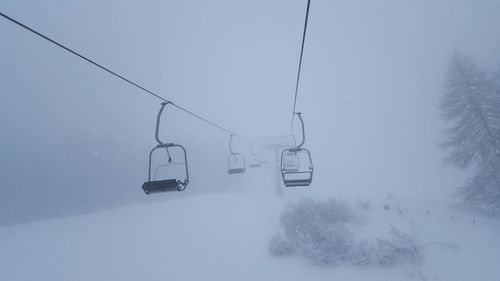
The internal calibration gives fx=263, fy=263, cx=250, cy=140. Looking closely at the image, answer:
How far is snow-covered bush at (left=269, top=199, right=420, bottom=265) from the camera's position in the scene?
1275 cm

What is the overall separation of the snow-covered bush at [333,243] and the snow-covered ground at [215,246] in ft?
1.63

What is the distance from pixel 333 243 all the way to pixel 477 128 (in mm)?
14706

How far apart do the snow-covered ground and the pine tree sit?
80.5 inches

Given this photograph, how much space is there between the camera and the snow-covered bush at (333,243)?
12.8 metres

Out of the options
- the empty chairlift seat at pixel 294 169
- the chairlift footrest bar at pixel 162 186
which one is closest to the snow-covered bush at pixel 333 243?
the empty chairlift seat at pixel 294 169

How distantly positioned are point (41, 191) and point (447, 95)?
4219 inches

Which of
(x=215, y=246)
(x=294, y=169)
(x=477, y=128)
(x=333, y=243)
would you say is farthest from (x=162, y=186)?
(x=477, y=128)

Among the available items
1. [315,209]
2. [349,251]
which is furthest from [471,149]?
[349,251]

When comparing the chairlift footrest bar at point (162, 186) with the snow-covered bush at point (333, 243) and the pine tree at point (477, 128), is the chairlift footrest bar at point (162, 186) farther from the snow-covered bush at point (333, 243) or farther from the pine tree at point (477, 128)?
the pine tree at point (477, 128)

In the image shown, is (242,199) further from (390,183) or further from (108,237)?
(390,183)

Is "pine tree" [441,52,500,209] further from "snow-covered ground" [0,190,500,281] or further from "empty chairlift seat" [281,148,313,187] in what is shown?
"empty chairlift seat" [281,148,313,187]

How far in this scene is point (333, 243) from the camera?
13.9m

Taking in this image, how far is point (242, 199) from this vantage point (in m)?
25.6

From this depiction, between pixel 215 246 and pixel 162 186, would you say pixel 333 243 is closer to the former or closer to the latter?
pixel 215 246
